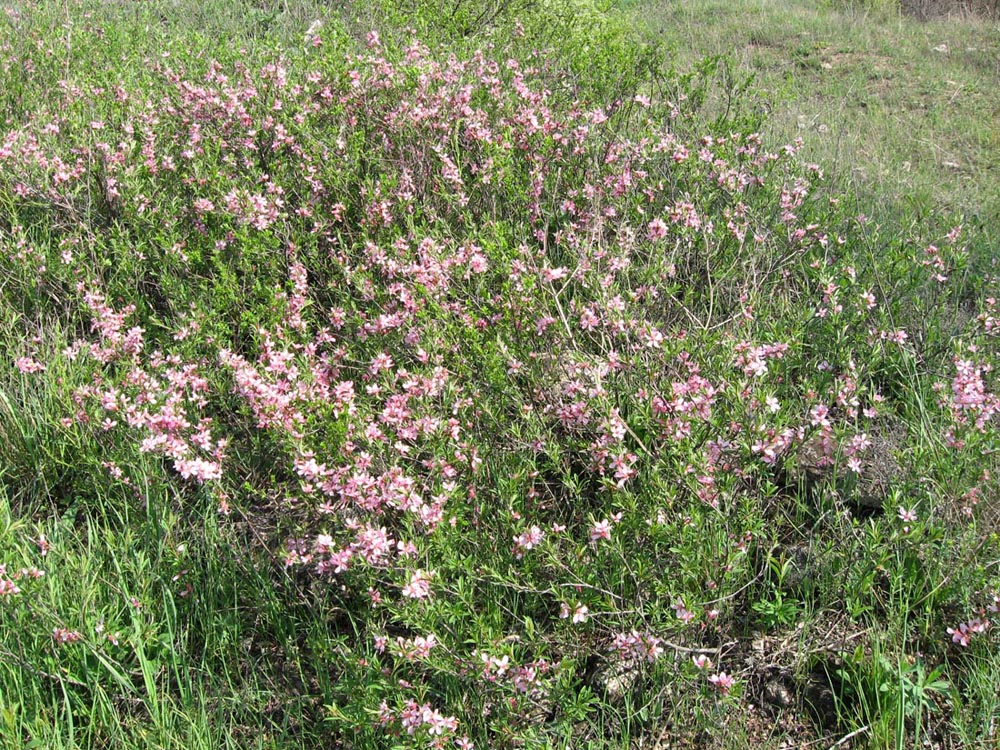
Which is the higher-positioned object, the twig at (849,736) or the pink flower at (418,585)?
the pink flower at (418,585)

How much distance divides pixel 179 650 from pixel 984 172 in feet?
21.5

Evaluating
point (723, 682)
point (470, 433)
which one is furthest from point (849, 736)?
point (470, 433)

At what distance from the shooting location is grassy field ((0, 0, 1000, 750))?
2.62 m

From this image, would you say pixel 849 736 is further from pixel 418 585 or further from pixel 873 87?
pixel 873 87

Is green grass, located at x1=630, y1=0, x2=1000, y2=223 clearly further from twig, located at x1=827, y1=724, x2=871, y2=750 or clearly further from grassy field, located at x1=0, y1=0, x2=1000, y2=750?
twig, located at x1=827, y1=724, x2=871, y2=750

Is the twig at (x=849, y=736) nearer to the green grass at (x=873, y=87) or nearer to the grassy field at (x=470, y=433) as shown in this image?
the grassy field at (x=470, y=433)

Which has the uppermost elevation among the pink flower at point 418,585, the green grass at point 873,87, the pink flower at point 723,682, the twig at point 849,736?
the green grass at point 873,87

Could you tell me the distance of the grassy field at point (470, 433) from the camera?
2.62 meters

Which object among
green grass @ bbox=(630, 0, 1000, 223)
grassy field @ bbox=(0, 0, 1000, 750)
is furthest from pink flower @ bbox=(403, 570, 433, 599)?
green grass @ bbox=(630, 0, 1000, 223)

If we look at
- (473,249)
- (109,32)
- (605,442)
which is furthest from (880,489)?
(109,32)

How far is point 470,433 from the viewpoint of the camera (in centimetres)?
298

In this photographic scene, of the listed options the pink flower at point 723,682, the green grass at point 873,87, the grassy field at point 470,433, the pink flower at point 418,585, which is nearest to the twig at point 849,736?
the grassy field at point 470,433

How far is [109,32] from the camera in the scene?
604 cm

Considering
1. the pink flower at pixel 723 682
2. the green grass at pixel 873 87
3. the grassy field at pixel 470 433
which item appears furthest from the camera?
the green grass at pixel 873 87
